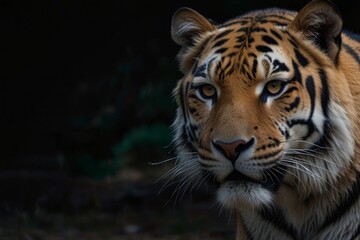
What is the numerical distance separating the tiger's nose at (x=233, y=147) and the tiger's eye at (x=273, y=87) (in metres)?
0.28

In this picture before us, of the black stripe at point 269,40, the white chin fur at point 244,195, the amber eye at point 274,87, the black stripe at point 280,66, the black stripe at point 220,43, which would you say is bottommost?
the white chin fur at point 244,195

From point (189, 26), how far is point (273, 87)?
0.72m

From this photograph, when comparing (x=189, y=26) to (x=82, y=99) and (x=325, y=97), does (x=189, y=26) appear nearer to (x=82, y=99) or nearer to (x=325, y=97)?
(x=325, y=97)

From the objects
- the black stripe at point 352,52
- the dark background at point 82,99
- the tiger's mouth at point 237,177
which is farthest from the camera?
the dark background at point 82,99

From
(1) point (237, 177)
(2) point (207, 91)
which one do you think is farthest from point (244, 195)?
(2) point (207, 91)

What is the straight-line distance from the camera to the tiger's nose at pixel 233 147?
3773 millimetres

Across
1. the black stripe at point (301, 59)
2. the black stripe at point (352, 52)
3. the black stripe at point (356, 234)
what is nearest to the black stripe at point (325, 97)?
the black stripe at point (301, 59)

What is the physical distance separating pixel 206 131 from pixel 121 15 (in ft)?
15.2

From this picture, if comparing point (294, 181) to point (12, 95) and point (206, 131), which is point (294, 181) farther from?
point (12, 95)

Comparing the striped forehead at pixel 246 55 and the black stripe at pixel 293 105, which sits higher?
the striped forehead at pixel 246 55

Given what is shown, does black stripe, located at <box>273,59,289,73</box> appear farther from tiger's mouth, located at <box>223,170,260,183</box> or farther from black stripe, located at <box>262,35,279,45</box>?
tiger's mouth, located at <box>223,170,260,183</box>

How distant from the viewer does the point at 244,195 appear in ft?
12.9

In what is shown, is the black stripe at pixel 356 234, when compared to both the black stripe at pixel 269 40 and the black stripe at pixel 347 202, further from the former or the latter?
the black stripe at pixel 269 40

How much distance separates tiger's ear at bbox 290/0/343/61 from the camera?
4.05 m
